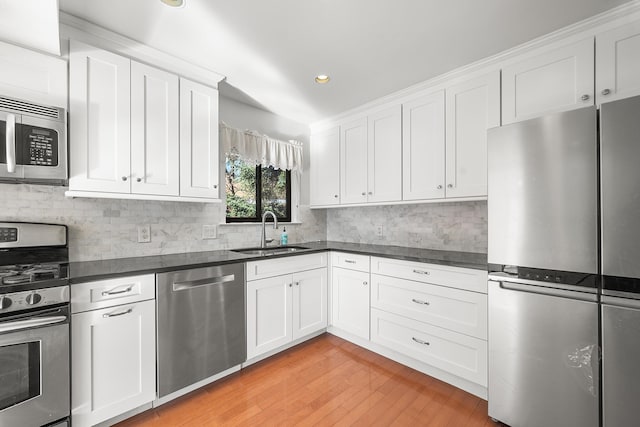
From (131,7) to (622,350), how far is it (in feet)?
10.1

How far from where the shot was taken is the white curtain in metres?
2.73

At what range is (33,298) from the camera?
4.26 ft

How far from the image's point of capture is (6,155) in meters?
1.43

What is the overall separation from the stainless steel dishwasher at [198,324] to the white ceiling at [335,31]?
1.58m

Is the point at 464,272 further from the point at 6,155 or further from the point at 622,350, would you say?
the point at 6,155

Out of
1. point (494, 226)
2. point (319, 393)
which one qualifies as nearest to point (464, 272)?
point (494, 226)

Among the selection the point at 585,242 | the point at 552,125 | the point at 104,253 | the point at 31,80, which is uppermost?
the point at 31,80

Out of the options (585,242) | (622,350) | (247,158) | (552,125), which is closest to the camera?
(622,350)

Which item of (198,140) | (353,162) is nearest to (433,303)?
(353,162)

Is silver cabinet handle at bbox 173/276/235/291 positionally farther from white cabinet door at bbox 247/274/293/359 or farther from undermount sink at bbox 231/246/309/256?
undermount sink at bbox 231/246/309/256

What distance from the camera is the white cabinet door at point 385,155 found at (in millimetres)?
2652

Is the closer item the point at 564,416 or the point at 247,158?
the point at 564,416

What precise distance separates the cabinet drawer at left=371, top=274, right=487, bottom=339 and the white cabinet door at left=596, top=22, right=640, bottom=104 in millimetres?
1410

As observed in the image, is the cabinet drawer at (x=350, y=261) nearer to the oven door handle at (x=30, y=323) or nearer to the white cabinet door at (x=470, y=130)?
the white cabinet door at (x=470, y=130)
